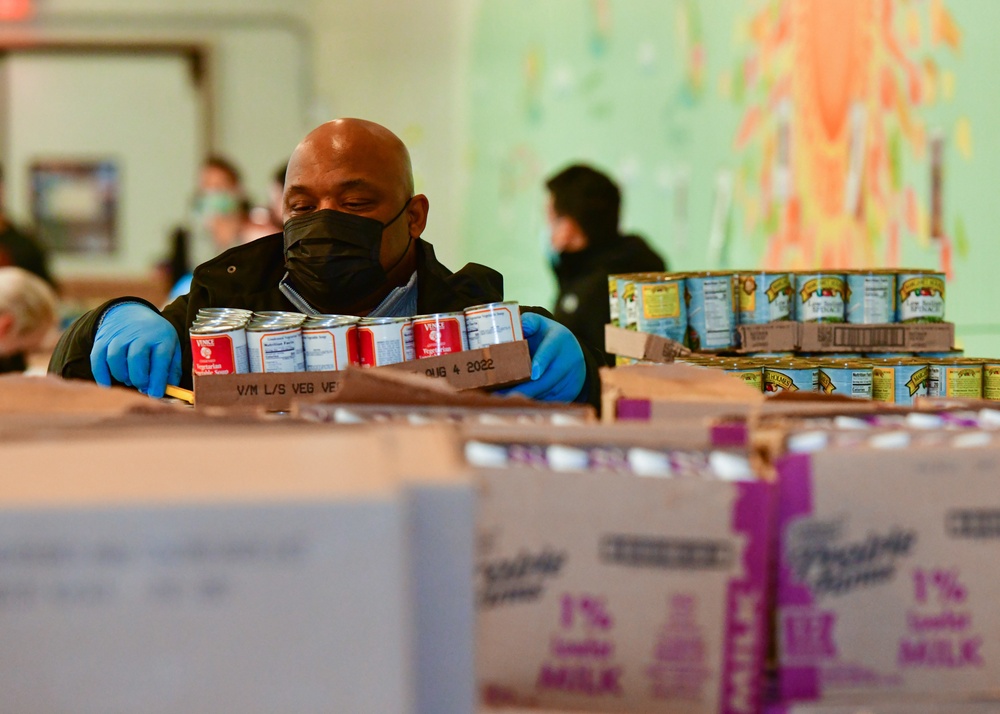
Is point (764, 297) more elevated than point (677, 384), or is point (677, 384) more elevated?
point (764, 297)

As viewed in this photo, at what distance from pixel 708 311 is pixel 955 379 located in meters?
0.58

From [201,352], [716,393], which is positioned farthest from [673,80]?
[716,393]

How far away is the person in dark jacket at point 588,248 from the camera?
16.7 ft

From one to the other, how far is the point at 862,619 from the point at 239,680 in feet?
2.16

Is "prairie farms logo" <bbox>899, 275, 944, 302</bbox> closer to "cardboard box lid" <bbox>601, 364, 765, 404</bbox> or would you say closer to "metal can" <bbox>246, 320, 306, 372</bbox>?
"cardboard box lid" <bbox>601, 364, 765, 404</bbox>

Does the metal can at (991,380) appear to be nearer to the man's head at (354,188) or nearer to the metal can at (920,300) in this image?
the metal can at (920,300)

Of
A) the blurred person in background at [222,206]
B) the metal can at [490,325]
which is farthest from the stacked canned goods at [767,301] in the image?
the blurred person in background at [222,206]

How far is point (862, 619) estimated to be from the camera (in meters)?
1.32

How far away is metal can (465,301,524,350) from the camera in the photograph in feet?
8.01

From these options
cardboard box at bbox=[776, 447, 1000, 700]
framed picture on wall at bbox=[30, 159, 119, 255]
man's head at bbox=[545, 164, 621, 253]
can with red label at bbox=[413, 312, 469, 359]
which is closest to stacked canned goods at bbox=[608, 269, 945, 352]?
can with red label at bbox=[413, 312, 469, 359]

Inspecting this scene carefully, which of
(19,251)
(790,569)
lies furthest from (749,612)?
(19,251)

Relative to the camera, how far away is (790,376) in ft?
9.02

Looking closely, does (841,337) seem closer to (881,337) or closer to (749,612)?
(881,337)

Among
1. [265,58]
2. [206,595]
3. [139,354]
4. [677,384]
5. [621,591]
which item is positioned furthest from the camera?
[265,58]
